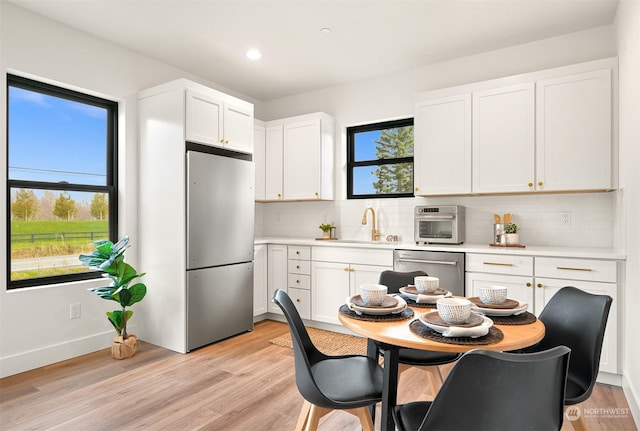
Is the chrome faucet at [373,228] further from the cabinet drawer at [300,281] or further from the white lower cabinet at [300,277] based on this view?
the cabinet drawer at [300,281]

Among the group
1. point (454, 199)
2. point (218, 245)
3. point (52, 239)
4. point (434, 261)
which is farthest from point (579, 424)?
point (52, 239)

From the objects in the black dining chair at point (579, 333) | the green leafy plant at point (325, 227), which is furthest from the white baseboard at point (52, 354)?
the black dining chair at point (579, 333)

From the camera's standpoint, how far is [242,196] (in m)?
4.03

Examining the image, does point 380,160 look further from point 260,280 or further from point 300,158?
point 260,280

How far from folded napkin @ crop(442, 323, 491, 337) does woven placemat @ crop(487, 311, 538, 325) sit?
281 mm

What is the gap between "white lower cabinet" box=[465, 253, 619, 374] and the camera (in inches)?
110

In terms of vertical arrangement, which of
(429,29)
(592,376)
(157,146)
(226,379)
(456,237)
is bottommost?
(226,379)

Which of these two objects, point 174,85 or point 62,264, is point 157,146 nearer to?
point 174,85

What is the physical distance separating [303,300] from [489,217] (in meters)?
2.12

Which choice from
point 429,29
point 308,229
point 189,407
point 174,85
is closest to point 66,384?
point 189,407

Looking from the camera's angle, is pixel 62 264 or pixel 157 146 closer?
pixel 62 264

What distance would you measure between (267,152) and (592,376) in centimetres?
405

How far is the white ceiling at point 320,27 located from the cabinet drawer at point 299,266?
6.97ft

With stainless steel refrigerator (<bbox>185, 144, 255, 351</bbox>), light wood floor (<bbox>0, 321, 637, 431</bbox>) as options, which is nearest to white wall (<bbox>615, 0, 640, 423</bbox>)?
light wood floor (<bbox>0, 321, 637, 431</bbox>)
